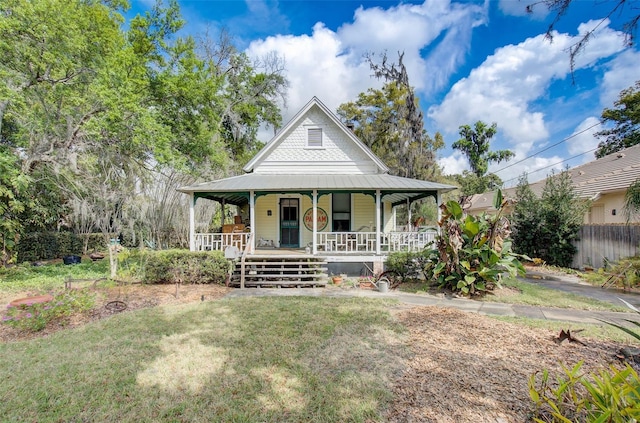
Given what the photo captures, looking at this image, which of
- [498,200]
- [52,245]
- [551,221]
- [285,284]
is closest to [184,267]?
[285,284]

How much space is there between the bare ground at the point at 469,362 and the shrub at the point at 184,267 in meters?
2.91

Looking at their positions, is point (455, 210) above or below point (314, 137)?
below

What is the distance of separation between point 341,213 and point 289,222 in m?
2.54

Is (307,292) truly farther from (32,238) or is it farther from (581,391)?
(32,238)

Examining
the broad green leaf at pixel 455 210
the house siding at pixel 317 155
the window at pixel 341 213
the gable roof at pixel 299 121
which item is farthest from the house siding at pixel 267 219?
the broad green leaf at pixel 455 210

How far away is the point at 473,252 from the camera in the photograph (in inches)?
306

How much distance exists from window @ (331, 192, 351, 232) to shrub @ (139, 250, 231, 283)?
570 centimetres

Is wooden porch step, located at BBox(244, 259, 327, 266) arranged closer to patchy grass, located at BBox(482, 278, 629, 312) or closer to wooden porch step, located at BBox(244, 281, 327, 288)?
wooden porch step, located at BBox(244, 281, 327, 288)

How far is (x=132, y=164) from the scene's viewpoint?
514 inches

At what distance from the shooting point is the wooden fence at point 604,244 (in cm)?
1044

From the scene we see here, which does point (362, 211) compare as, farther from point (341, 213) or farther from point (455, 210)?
point (455, 210)

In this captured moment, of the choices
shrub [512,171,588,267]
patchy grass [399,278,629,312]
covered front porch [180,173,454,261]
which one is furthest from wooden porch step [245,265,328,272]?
shrub [512,171,588,267]

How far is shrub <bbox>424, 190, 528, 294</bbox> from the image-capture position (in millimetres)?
7762

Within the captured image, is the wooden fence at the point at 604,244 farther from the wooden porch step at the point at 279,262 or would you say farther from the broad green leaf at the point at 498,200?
the wooden porch step at the point at 279,262
